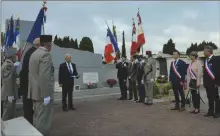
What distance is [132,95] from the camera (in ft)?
43.7

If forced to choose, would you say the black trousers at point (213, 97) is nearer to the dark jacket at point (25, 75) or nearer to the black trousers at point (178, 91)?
the black trousers at point (178, 91)

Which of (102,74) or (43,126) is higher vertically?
(102,74)

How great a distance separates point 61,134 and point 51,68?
1616 millimetres

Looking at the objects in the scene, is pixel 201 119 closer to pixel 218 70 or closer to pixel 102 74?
pixel 218 70

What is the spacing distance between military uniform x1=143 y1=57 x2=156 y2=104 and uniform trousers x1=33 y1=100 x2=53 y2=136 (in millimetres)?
5875

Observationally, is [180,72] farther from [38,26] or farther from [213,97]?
[38,26]

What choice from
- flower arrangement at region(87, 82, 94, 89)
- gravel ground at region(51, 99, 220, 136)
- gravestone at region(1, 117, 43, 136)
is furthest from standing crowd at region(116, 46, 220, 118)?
gravestone at region(1, 117, 43, 136)

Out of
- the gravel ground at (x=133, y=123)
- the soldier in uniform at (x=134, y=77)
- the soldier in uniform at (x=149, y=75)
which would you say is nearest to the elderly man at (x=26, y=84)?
the gravel ground at (x=133, y=123)

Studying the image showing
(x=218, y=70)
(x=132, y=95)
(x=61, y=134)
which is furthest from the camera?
(x=132, y=95)

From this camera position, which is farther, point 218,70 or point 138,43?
point 138,43

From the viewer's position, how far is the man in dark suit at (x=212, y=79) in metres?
8.20

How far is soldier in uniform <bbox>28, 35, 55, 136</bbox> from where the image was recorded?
556 centimetres

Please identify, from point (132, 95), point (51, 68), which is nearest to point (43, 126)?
point (51, 68)

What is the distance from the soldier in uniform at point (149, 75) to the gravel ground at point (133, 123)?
118cm
